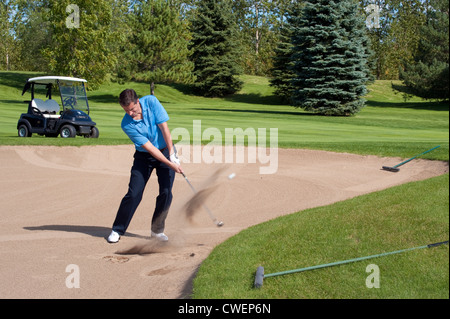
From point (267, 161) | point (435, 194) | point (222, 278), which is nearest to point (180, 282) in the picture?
point (222, 278)

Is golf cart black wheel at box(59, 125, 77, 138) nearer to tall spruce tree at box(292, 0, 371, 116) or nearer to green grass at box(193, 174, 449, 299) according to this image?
green grass at box(193, 174, 449, 299)

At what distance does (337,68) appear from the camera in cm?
3528

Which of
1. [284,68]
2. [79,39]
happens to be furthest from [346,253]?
[284,68]

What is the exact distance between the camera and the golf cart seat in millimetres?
19000

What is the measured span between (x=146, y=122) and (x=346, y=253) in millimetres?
3248

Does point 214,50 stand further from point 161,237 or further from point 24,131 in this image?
point 161,237

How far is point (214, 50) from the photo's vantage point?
56250mm

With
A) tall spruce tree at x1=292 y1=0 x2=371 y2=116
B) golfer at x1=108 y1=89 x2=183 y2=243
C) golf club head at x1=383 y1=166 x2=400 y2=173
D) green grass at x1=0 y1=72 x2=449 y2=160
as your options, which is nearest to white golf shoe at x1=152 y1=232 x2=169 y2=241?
golfer at x1=108 y1=89 x2=183 y2=243

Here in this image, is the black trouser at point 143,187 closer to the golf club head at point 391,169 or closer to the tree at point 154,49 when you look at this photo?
the golf club head at point 391,169

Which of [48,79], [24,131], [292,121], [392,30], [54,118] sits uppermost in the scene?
[392,30]

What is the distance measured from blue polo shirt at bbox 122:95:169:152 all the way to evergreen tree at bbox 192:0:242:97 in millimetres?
48115

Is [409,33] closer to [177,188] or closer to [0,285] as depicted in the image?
[177,188]

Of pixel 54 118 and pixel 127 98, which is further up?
pixel 127 98

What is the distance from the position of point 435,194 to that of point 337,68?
29837 mm
